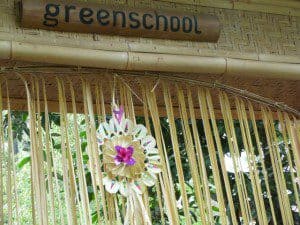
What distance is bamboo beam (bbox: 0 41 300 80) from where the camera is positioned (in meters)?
0.98

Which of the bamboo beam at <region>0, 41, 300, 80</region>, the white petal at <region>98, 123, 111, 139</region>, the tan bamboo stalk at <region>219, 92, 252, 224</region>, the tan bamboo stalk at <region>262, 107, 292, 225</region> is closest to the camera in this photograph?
the bamboo beam at <region>0, 41, 300, 80</region>

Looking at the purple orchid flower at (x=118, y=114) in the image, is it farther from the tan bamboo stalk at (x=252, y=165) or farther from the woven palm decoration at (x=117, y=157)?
the tan bamboo stalk at (x=252, y=165)

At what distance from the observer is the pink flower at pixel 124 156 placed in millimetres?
1078

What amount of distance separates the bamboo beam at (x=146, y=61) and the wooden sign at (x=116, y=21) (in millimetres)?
53

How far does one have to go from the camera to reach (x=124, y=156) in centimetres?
108

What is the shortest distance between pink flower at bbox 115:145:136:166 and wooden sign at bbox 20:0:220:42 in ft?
0.82

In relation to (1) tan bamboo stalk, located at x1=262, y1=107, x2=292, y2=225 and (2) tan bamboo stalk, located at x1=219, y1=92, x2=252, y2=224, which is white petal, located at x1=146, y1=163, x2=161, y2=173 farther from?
(1) tan bamboo stalk, located at x1=262, y1=107, x2=292, y2=225

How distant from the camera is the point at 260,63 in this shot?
120cm

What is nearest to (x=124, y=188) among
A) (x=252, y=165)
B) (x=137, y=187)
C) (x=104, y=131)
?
(x=137, y=187)

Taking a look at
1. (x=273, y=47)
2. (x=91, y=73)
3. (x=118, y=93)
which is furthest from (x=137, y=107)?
A: (x=273, y=47)

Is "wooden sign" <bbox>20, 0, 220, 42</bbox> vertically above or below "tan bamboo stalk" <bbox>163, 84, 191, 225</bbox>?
above

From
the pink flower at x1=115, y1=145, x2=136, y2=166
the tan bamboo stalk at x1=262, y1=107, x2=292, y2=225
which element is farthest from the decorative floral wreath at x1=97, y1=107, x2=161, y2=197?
the tan bamboo stalk at x1=262, y1=107, x2=292, y2=225

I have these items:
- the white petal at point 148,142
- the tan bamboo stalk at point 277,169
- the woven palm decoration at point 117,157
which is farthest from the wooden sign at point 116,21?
the tan bamboo stalk at point 277,169

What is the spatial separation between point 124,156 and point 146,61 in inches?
8.2
